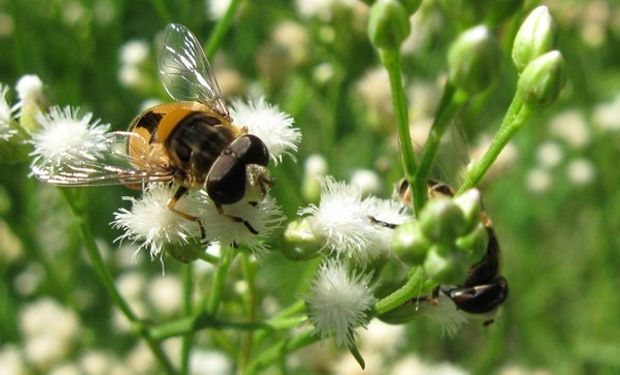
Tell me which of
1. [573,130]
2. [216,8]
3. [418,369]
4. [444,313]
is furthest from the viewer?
[573,130]

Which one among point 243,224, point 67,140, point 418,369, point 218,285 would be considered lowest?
point 418,369

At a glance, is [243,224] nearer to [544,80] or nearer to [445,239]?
[445,239]

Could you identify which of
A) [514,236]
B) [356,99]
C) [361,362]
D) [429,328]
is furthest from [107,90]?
[361,362]

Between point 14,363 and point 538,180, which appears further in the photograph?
point 538,180

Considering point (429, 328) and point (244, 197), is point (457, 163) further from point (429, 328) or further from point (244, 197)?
point (429, 328)

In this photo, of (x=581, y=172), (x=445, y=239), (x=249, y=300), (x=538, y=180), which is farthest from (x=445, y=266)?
(x=538, y=180)

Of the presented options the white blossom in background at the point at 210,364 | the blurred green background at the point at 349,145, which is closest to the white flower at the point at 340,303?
the blurred green background at the point at 349,145
